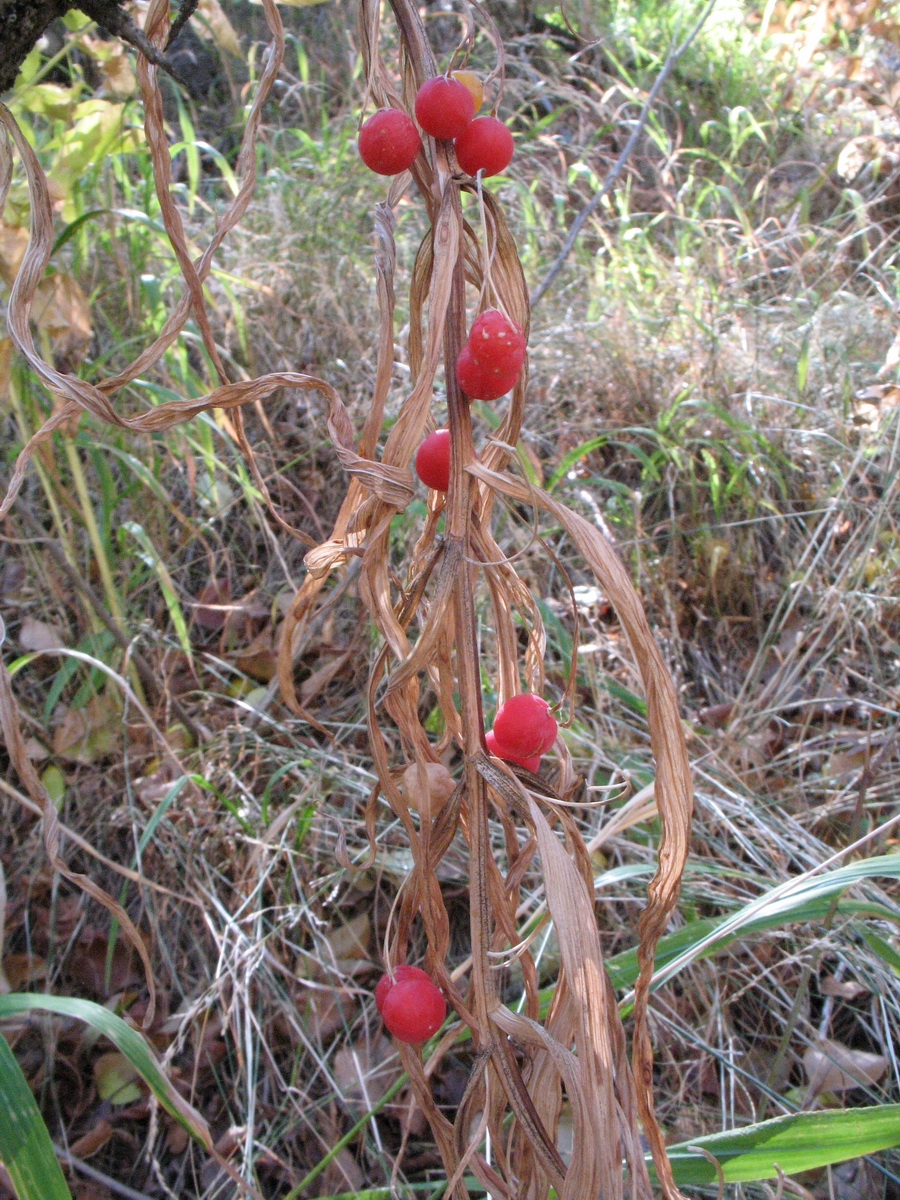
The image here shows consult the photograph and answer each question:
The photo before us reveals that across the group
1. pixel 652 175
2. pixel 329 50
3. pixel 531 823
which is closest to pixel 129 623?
pixel 531 823

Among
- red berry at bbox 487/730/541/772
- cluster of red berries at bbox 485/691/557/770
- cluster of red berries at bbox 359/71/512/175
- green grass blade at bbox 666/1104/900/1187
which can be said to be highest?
cluster of red berries at bbox 359/71/512/175

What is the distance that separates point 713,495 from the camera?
151 centimetres

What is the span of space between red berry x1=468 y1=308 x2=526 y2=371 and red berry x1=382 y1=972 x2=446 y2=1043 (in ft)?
1.19

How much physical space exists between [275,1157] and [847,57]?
2.95m

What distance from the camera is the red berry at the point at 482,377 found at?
1.59 ft

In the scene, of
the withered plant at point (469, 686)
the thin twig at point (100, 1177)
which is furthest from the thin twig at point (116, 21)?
the thin twig at point (100, 1177)

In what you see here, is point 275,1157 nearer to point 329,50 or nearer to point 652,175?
point 652,175

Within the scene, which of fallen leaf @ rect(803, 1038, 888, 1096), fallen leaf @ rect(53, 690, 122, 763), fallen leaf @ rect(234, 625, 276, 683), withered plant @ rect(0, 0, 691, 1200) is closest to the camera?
withered plant @ rect(0, 0, 691, 1200)

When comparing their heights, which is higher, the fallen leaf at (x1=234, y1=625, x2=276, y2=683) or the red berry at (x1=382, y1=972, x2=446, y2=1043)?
the red berry at (x1=382, y1=972, x2=446, y2=1043)

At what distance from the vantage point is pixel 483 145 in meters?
0.51

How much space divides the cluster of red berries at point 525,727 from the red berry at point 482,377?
181 mm

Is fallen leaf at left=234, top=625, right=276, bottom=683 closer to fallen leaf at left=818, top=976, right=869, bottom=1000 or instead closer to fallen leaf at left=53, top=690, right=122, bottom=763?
fallen leaf at left=53, top=690, right=122, bottom=763

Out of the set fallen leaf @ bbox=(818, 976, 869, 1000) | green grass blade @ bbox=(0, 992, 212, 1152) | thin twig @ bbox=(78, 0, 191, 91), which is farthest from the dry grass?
thin twig @ bbox=(78, 0, 191, 91)

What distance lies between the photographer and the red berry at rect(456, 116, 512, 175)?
512 millimetres
